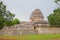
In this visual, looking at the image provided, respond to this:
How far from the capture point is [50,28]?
62.2m

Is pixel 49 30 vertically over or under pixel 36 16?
under

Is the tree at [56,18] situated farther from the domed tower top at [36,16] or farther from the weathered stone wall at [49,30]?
the domed tower top at [36,16]

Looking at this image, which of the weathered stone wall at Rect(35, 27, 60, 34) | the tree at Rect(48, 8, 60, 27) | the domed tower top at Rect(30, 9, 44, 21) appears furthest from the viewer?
the domed tower top at Rect(30, 9, 44, 21)

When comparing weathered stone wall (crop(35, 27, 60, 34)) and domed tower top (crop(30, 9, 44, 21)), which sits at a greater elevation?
domed tower top (crop(30, 9, 44, 21))

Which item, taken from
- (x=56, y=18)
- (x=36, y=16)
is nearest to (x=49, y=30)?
(x=56, y=18)

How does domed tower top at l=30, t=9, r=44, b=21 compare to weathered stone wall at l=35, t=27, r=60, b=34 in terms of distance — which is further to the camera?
domed tower top at l=30, t=9, r=44, b=21

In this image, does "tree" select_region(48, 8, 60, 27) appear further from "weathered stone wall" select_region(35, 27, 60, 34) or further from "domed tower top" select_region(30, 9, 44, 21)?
"domed tower top" select_region(30, 9, 44, 21)

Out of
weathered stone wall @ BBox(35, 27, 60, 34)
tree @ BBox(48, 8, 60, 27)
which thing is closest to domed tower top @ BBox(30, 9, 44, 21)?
tree @ BBox(48, 8, 60, 27)

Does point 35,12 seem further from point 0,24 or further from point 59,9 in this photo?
point 59,9

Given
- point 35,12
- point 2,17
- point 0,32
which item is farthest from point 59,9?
point 35,12

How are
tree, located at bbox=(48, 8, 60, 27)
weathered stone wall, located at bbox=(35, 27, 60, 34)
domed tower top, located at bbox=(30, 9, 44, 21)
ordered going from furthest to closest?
domed tower top, located at bbox=(30, 9, 44, 21)
weathered stone wall, located at bbox=(35, 27, 60, 34)
tree, located at bbox=(48, 8, 60, 27)

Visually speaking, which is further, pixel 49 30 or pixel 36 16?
pixel 36 16

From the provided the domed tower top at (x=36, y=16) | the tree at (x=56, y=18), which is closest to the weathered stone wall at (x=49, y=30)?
the tree at (x=56, y=18)

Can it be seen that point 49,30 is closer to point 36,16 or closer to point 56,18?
point 56,18
